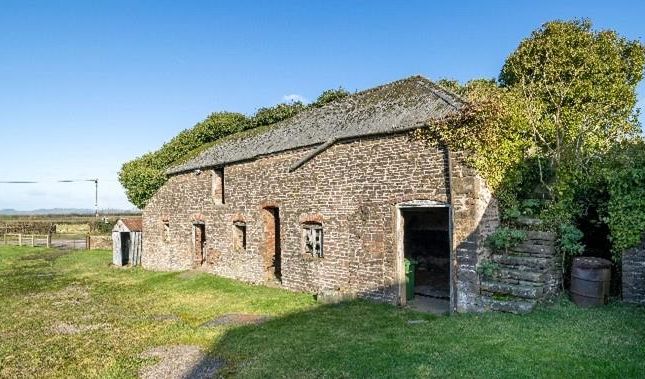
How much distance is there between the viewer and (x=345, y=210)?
497 inches

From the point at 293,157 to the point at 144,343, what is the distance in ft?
24.1

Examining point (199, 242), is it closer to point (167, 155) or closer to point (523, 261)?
point (167, 155)

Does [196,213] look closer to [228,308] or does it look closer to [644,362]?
[228,308]

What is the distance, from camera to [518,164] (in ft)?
35.1

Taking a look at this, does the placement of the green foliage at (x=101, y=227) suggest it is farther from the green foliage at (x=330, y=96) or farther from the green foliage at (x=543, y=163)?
the green foliage at (x=543, y=163)

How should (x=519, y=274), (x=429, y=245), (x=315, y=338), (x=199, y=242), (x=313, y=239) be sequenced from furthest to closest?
1. (x=199, y=242)
2. (x=429, y=245)
3. (x=313, y=239)
4. (x=519, y=274)
5. (x=315, y=338)

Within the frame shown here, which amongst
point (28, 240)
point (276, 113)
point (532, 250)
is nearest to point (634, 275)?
point (532, 250)

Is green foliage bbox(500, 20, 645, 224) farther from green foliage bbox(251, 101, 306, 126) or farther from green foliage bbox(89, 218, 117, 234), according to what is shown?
green foliage bbox(89, 218, 117, 234)

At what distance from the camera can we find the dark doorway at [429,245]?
15.3 meters

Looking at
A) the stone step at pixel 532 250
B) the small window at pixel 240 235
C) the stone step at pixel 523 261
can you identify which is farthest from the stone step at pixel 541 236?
the small window at pixel 240 235

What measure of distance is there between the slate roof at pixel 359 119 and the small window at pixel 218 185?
0.50 metres

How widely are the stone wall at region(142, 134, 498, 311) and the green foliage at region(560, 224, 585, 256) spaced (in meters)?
1.61

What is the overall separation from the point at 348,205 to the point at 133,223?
53.9 ft

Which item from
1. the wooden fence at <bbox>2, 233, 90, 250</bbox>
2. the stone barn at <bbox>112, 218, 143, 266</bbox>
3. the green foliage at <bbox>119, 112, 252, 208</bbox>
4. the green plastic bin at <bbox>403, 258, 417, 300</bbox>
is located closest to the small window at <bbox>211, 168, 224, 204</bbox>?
the stone barn at <bbox>112, 218, 143, 266</bbox>
